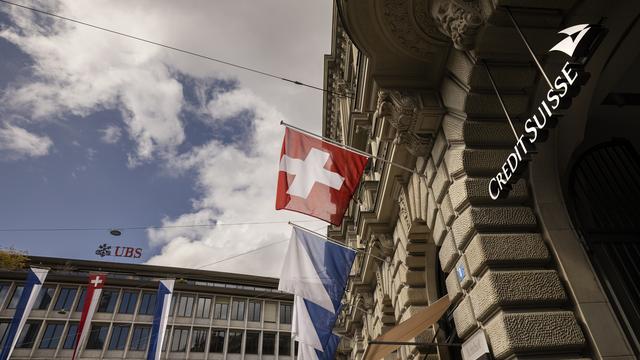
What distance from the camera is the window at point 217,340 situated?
143 ft

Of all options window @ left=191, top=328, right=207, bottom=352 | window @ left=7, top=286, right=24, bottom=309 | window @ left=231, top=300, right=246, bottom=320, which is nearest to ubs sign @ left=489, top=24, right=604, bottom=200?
window @ left=191, top=328, right=207, bottom=352

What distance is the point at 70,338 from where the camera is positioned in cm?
4059

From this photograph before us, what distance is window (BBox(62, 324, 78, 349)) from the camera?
40.1 metres

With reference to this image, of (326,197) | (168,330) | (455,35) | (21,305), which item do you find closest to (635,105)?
(455,35)

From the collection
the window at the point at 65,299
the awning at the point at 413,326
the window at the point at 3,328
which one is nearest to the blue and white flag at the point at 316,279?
the awning at the point at 413,326

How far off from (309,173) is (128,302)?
4431 cm

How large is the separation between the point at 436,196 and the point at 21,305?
945 inches

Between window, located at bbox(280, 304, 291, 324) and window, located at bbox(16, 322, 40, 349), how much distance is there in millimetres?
26961

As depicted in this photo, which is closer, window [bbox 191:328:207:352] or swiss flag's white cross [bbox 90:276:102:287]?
swiss flag's white cross [bbox 90:276:102:287]

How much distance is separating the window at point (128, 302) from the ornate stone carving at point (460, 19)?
48.0 m

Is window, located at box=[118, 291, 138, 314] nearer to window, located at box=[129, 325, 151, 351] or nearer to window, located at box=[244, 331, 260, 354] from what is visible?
window, located at box=[129, 325, 151, 351]

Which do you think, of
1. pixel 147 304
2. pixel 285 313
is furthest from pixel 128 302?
pixel 285 313

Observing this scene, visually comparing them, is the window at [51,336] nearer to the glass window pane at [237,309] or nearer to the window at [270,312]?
the glass window pane at [237,309]

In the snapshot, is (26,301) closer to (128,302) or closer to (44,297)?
(128,302)
